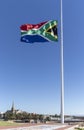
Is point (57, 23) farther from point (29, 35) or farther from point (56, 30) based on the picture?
point (29, 35)

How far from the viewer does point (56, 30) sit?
20.4m

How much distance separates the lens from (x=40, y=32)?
2022 cm

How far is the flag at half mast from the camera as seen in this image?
1980 cm

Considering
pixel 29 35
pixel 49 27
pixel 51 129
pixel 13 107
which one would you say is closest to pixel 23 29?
pixel 29 35

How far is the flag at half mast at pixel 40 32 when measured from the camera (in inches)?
779

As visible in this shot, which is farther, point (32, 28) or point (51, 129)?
point (32, 28)

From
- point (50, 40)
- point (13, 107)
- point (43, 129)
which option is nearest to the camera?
point (43, 129)

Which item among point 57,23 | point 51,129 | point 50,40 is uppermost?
point 57,23

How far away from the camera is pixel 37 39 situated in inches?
782

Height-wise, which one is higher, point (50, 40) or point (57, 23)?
point (57, 23)

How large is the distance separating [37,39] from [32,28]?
936 mm

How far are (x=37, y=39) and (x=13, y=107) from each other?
13799 cm

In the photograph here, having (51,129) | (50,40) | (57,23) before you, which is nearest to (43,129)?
(51,129)

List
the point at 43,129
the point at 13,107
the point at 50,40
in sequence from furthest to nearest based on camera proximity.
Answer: the point at 13,107
the point at 50,40
the point at 43,129
